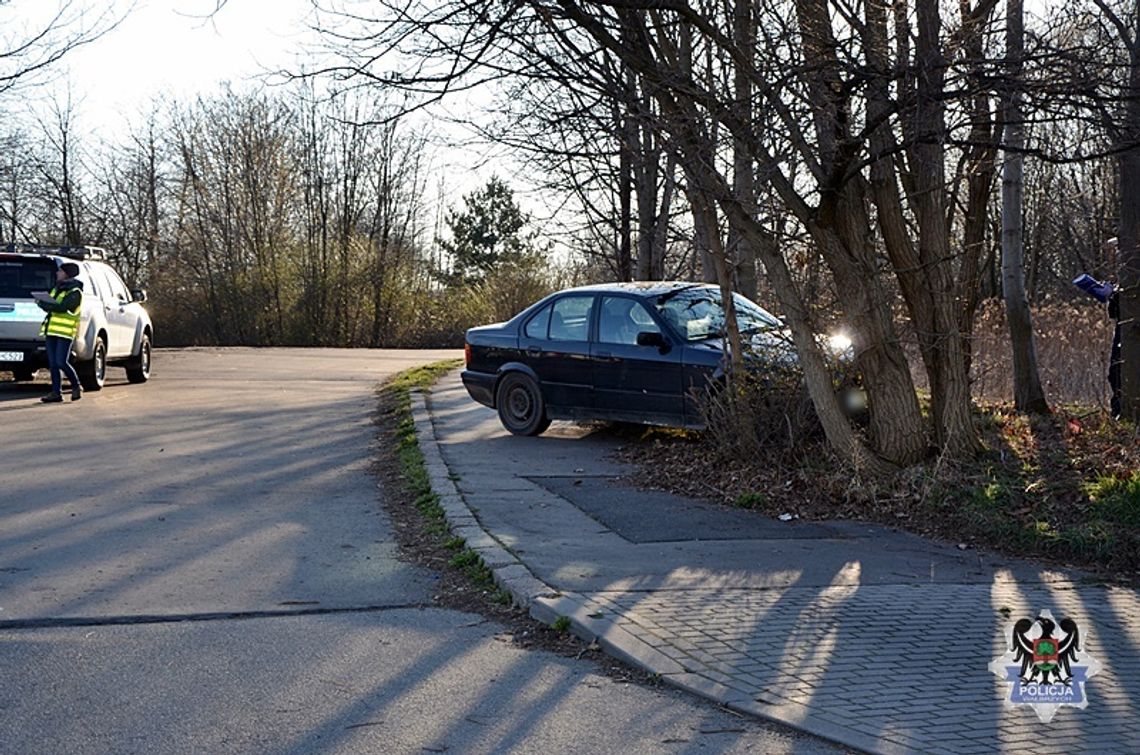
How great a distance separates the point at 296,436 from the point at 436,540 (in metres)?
6.11

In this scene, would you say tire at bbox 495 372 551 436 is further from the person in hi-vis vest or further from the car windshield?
the person in hi-vis vest

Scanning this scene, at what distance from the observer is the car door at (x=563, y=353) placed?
1362cm

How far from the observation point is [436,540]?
876 cm

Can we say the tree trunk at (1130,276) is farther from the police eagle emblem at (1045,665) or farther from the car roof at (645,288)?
the police eagle emblem at (1045,665)

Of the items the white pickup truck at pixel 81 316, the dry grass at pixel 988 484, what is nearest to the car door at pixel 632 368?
the dry grass at pixel 988 484

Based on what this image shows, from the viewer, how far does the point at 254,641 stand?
20.4 feet

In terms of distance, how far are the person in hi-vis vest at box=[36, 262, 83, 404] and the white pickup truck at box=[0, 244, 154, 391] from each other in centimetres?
82

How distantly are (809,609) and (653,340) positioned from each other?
6382 mm

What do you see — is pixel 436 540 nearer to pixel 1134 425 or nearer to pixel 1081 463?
pixel 1081 463

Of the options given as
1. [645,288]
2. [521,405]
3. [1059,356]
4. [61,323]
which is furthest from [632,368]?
[61,323]

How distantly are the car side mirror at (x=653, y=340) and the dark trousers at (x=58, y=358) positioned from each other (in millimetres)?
8325

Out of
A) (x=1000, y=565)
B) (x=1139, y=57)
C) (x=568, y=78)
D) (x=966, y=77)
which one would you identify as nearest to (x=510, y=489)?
(x=568, y=78)

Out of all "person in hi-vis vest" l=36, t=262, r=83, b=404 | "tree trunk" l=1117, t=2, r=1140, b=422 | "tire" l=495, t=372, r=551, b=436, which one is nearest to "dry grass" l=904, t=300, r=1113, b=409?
"tree trunk" l=1117, t=2, r=1140, b=422

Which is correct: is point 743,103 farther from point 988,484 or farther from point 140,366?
point 140,366
